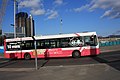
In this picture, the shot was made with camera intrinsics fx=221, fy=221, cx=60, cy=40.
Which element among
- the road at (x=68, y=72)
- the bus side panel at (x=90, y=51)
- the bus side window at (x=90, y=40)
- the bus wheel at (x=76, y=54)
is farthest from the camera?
the bus wheel at (x=76, y=54)

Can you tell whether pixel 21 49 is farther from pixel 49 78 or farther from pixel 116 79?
pixel 116 79

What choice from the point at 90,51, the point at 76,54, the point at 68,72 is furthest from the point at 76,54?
the point at 68,72

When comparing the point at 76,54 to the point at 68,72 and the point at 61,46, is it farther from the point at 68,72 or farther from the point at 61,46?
the point at 68,72

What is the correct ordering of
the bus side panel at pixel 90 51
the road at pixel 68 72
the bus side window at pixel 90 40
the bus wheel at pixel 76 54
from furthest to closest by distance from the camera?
the bus wheel at pixel 76 54 < the bus side window at pixel 90 40 < the bus side panel at pixel 90 51 < the road at pixel 68 72

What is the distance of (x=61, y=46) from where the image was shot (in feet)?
81.4

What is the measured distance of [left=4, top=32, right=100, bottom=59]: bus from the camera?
24.2 meters

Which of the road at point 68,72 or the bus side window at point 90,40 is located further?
the bus side window at point 90,40

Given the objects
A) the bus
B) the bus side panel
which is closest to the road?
the bus side panel

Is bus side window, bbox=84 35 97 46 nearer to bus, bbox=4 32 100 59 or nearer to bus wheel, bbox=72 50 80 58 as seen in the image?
bus, bbox=4 32 100 59

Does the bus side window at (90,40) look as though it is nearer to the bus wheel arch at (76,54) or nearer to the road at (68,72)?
the bus wheel arch at (76,54)

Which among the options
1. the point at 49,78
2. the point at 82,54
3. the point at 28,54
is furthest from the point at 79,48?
the point at 49,78

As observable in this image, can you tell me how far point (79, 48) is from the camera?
24.3 m

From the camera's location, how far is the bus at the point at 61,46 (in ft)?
79.6

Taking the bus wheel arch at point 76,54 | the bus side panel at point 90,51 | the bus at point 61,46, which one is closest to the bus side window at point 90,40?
the bus at point 61,46
